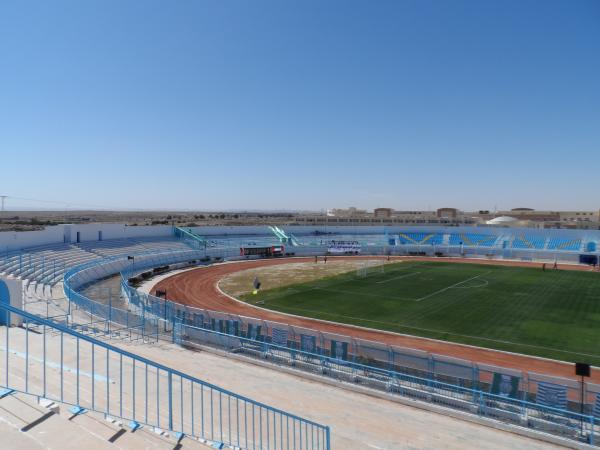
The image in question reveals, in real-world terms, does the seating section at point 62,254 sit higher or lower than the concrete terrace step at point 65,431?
lower

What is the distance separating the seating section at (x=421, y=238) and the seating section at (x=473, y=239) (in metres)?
2.28

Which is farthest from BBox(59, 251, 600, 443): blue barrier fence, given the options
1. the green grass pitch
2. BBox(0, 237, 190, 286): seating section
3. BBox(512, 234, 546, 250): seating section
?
BBox(512, 234, 546, 250): seating section

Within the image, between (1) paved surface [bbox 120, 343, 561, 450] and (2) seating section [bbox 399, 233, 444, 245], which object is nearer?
(1) paved surface [bbox 120, 343, 561, 450]

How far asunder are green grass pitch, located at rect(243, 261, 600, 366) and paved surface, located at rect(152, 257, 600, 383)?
3.43ft

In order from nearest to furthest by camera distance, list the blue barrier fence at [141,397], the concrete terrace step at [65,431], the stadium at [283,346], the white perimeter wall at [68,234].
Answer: the concrete terrace step at [65,431]
the blue barrier fence at [141,397]
the stadium at [283,346]
the white perimeter wall at [68,234]

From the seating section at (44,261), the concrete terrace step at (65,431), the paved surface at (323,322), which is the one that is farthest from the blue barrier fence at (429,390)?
the seating section at (44,261)

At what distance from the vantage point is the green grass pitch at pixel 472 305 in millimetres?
23375

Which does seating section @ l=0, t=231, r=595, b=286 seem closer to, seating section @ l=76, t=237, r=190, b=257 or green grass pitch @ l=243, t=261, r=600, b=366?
seating section @ l=76, t=237, r=190, b=257

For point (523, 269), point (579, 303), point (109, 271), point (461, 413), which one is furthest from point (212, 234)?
point (461, 413)

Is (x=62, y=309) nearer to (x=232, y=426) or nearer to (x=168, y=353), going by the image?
(x=168, y=353)

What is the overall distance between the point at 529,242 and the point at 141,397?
7246cm

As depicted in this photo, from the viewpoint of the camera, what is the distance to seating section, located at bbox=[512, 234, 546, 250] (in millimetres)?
68062

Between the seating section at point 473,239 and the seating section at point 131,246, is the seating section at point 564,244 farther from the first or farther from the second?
the seating section at point 131,246

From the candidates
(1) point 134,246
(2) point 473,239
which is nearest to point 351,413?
(1) point 134,246
